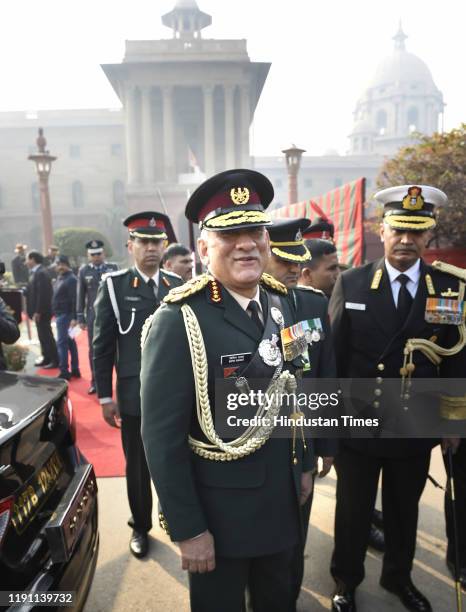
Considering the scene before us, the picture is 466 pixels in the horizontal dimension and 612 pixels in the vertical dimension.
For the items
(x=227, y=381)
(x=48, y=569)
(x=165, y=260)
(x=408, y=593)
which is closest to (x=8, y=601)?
(x=48, y=569)

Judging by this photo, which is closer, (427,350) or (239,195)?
(239,195)

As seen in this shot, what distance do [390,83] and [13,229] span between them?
216 ft

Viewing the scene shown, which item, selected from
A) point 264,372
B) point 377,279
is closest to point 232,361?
point 264,372

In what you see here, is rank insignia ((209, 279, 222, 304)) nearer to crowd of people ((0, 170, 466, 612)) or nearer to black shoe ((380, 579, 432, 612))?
crowd of people ((0, 170, 466, 612))

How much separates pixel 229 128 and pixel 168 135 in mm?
4693

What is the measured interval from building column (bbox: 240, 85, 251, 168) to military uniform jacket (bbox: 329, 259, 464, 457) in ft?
116

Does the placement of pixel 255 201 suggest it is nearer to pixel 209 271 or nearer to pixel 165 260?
pixel 209 271

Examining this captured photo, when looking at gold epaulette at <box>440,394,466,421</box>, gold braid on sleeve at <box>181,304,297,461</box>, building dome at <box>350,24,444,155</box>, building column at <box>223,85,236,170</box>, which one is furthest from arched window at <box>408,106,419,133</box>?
gold braid on sleeve at <box>181,304,297,461</box>

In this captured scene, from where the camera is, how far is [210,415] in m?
1.78

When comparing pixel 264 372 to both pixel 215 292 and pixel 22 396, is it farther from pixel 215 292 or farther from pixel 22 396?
pixel 22 396

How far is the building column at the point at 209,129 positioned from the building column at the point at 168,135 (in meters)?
2.56

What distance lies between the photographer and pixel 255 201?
1.98m

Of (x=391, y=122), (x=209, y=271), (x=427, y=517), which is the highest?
(x=391, y=122)

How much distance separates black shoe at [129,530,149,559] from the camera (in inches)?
122
